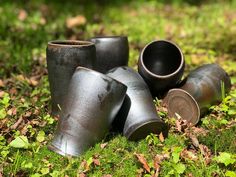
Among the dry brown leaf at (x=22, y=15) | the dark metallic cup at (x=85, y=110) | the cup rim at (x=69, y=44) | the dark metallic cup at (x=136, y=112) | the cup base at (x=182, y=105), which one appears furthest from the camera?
the dry brown leaf at (x=22, y=15)

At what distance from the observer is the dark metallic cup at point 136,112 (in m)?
3.42

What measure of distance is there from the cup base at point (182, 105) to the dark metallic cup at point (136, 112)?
0.31 m

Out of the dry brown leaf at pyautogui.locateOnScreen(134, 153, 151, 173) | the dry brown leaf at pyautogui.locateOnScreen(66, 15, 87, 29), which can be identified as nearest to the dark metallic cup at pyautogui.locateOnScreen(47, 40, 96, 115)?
the dry brown leaf at pyautogui.locateOnScreen(134, 153, 151, 173)

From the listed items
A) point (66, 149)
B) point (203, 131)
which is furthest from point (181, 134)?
point (66, 149)

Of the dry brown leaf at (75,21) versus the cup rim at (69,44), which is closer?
the cup rim at (69,44)

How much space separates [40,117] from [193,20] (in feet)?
15.8

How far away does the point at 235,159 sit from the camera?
323cm

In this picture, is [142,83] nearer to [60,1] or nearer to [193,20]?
[193,20]

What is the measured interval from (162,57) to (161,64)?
0.32 ft

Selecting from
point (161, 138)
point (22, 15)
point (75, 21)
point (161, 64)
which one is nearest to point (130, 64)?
point (161, 64)

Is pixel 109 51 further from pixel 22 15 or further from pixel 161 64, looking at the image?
pixel 22 15

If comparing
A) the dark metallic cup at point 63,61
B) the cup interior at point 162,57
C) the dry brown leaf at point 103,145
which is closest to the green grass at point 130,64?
the dry brown leaf at point 103,145

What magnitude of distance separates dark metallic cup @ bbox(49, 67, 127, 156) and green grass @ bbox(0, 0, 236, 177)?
98mm

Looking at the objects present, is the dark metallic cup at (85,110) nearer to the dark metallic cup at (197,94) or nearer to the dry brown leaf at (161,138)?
the dry brown leaf at (161,138)
